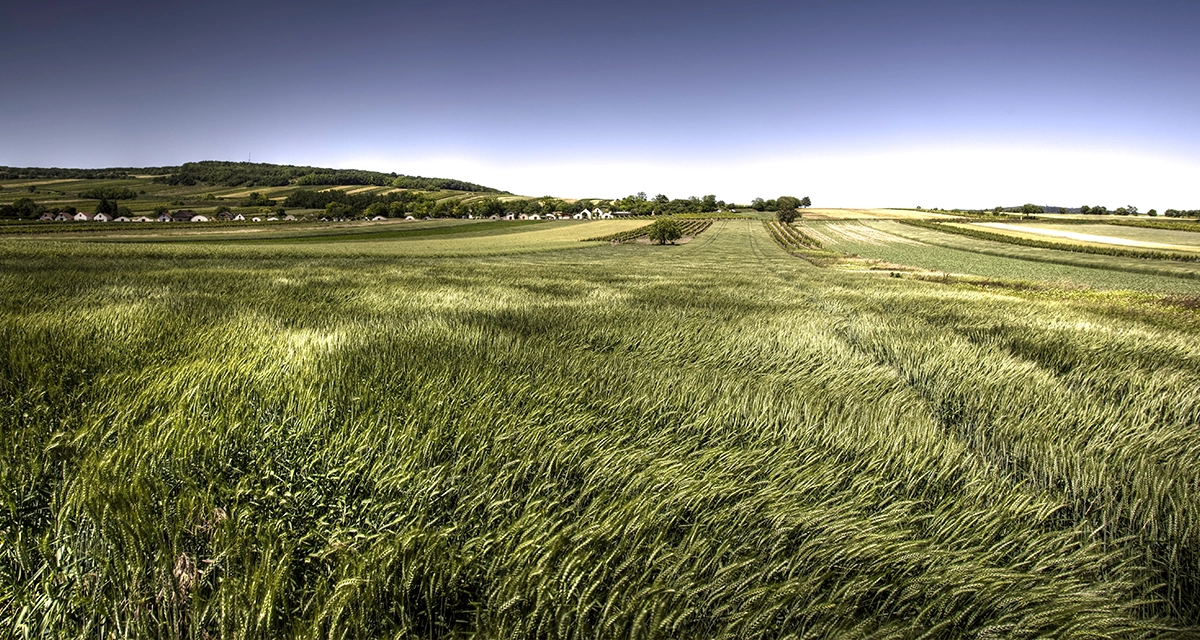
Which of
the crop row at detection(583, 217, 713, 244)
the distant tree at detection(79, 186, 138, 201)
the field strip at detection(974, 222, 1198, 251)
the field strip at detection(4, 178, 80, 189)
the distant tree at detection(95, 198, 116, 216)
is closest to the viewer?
the field strip at detection(974, 222, 1198, 251)

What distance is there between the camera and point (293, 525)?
147 cm

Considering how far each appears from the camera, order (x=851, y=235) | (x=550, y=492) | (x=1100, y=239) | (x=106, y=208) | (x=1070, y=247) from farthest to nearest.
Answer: (x=106, y=208) → (x=851, y=235) → (x=1100, y=239) → (x=1070, y=247) → (x=550, y=492)

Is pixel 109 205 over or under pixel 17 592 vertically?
over

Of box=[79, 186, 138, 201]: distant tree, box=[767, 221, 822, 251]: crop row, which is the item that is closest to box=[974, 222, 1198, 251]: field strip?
box=[767, 221, 822, 251]: crop row

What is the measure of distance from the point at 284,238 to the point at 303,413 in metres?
69.1

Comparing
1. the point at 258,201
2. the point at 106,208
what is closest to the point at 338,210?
the point at 258,201

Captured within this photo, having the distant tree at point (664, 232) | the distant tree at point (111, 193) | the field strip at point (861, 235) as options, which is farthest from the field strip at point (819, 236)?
the distant tree at point (111, 193)

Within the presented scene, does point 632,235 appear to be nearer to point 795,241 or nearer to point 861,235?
point 795,241

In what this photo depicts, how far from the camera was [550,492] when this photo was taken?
5.56ft

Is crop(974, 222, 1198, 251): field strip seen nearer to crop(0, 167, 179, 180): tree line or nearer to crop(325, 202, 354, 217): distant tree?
crop(325, 202, 354, 217): distant tree

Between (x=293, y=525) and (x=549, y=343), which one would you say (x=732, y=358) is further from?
(x=293, y=525)

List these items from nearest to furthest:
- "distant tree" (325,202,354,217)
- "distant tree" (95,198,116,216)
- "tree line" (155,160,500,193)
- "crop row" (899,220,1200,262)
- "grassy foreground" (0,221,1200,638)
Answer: "grassy foreground" (0,221,1200,638)
"crop row" (899,220,1200,262)
"distant tree" (95,198,116,216)
"distant tree" (325,202,354,217)
"tree line" (155,160,500,193)

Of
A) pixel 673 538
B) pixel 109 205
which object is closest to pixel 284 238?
pixel 109 205

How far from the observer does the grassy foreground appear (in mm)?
1200
